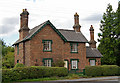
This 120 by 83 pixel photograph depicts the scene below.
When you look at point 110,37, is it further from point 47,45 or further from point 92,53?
point 47,45

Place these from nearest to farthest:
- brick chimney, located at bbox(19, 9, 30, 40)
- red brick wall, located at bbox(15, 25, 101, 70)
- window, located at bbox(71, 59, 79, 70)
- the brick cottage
→ red brick wall, located at bbox(15, 25, 101, 70) < the brick cottage < brick chimney, located at bbox(19, 9, 30, 40) < window, located at bbox(71, 59, 79, 70)

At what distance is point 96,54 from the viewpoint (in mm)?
37969

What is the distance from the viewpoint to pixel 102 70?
99.7ft

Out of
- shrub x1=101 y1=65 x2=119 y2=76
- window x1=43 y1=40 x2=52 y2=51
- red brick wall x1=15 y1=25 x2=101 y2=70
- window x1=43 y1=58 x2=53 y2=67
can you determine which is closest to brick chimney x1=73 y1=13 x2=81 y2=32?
red brick wall x1=15 y1=25 x2=101 y2=70

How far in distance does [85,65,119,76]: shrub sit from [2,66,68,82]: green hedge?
13.2ft

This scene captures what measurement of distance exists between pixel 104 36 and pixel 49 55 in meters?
16.8

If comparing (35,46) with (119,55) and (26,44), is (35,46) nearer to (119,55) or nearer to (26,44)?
(26,44)

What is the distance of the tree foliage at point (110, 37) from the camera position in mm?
40719

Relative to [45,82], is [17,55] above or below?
above

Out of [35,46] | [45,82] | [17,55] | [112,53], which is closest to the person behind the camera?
[45,82]

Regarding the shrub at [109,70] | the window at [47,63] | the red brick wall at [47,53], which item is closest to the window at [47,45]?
the red brick wall at [47,53]

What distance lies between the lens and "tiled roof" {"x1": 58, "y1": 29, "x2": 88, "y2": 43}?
114 feet

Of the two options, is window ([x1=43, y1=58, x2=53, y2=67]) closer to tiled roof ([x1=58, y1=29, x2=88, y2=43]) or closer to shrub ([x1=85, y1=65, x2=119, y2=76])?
tiled roof ([x1=58, y1=29, x2=88, y2=43])

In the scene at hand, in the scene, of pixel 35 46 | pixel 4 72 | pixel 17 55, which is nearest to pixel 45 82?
pixel 4 72
